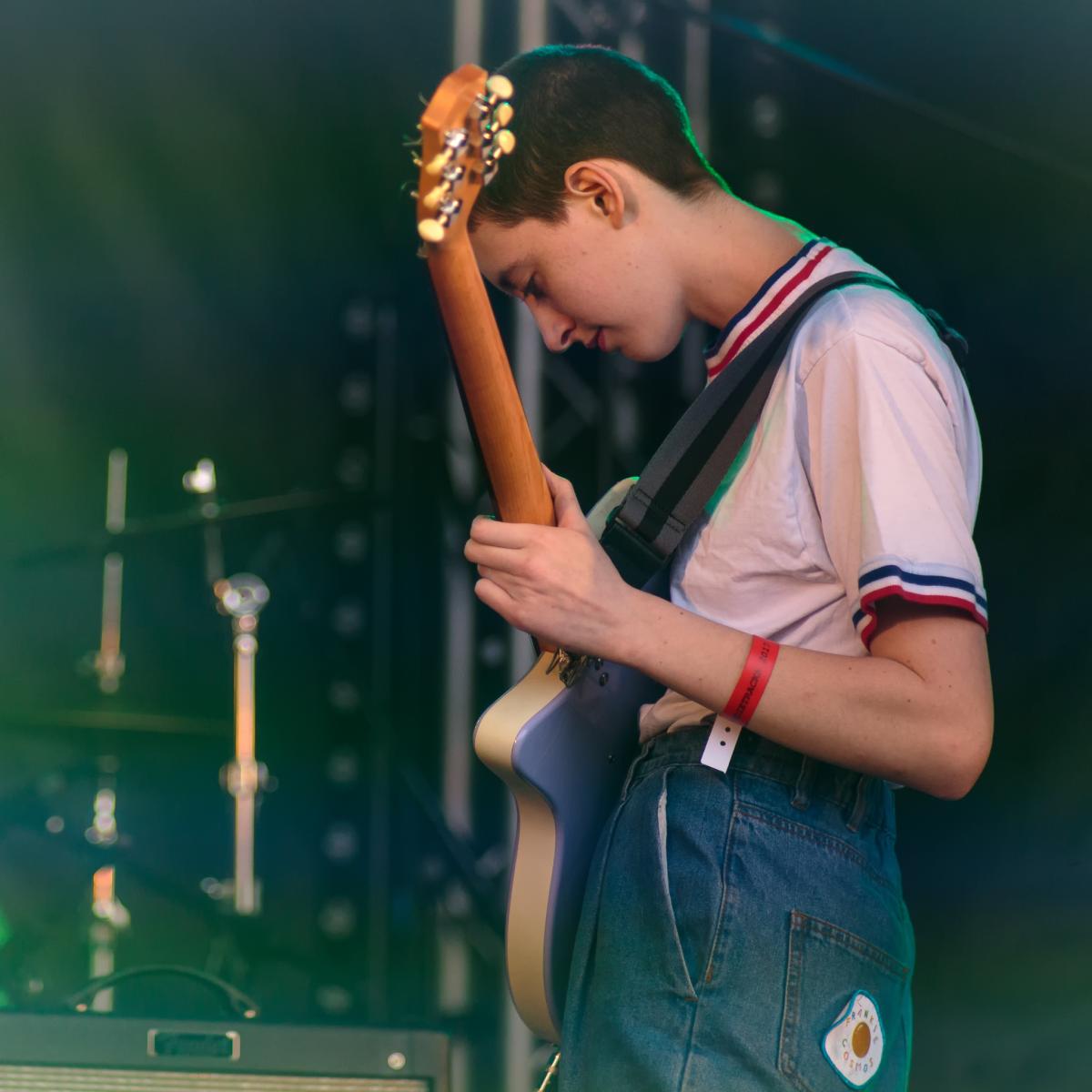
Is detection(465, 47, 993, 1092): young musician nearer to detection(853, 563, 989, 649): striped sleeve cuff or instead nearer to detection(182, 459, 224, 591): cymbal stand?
detection(853, 563, 989, 649): striped sleeve cuff

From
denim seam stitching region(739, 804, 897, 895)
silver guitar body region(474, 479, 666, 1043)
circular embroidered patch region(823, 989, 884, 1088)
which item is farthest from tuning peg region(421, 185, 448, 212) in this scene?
circular embroidered patch region(823, 989, 884, 1088)

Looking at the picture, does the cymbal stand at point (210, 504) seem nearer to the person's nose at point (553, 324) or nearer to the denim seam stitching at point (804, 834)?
the person's nose at point (553, 324)

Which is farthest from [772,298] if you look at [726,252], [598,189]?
[598,189]

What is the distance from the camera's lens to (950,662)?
1201 mm

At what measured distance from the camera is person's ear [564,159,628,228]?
1469 mm

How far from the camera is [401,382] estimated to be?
10.9ft

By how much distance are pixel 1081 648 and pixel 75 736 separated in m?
2.13

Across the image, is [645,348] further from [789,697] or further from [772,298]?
[789,697]

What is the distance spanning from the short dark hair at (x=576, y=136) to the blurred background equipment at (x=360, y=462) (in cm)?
118

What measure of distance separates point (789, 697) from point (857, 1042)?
12.3 inches

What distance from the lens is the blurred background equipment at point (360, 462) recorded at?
267 cm

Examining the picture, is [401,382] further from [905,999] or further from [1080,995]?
[905,999]

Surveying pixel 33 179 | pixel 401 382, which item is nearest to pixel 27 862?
pixel 401 382

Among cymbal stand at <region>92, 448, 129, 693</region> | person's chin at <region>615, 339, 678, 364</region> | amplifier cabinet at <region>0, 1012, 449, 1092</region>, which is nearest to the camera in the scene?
person's chin at <region>615, 339, 678, 364</region>
